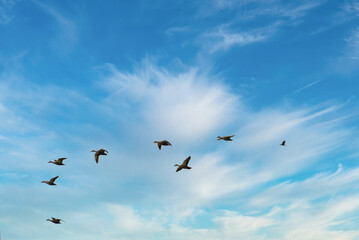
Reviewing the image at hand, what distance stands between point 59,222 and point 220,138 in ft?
86.9

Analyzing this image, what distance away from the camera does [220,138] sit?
5472cm

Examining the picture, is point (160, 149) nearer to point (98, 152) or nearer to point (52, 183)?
point (98, 152)

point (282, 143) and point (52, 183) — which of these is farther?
point (282, 143)

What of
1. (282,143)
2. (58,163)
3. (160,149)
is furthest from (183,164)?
(282,143)

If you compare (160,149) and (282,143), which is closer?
(160,149)

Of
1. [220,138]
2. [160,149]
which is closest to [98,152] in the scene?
[160,149]

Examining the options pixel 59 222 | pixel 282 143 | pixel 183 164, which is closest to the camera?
pixel 183 164

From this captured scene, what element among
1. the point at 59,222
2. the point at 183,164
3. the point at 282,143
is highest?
the point at 282,143

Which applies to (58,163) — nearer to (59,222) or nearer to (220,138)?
(59,222)

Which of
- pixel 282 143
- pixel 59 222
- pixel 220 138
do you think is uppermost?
pixel 282 143

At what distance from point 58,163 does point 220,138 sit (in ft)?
80.2

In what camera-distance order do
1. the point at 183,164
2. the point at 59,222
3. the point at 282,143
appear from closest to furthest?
1. the point at 183,164
2. the point at 59,222
3. the point at 282,143

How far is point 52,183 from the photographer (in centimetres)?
5831

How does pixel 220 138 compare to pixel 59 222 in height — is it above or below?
above
